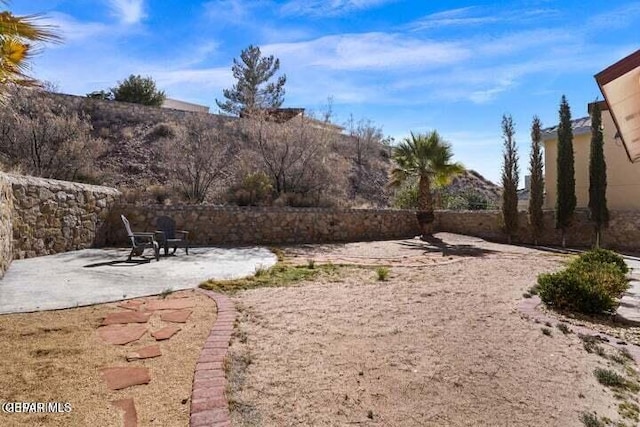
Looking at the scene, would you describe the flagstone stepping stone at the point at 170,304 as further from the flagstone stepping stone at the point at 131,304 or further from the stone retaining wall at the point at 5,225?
the stone retaining wall at the point at 5,225

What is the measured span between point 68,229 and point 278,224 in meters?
5.80

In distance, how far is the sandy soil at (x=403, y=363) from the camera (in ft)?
7.60

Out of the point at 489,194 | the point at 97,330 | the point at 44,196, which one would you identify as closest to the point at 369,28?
the point at 44,196

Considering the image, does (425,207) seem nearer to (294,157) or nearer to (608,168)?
(294,157)

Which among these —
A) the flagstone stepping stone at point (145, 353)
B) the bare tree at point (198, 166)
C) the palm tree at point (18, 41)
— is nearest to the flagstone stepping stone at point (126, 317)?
the flagstone stepping stone at point (145, 353)

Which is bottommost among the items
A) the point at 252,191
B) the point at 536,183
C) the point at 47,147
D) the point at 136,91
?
the point at 252,191

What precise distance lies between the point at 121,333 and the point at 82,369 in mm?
737

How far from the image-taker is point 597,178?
12641 millimetres

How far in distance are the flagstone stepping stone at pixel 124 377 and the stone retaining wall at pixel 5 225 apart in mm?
3990

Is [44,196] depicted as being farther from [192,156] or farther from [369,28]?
[369,28]

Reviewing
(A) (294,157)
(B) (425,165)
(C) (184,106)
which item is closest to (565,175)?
(B) (425,165)

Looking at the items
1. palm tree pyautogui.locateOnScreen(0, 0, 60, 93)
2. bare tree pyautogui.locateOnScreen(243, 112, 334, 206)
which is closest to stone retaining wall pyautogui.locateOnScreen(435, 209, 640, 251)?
bare tree pyautogui.locateOnScreen(243, 112, 334, 206)

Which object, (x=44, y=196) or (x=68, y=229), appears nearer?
(x=44, y=196)

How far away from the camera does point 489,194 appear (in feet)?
87.1
